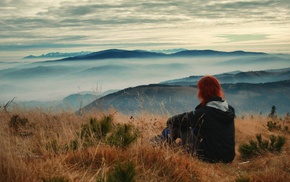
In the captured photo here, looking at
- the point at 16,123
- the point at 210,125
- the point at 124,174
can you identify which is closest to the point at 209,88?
the point at 210,125

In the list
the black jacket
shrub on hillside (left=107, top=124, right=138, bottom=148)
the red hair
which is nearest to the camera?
shrub on hillside (left=107, top=124, right=138, bottom=148)

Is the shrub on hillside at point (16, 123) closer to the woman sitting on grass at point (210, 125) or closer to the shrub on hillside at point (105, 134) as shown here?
the shrub on hillside at point (105, 134)

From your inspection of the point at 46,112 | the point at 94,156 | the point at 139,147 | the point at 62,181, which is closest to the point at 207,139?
the point at 139,147

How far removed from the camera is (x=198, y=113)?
6.23 m

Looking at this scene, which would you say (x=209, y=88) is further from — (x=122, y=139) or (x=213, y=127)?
(x=122, y=139)

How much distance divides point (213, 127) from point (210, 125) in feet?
0.20

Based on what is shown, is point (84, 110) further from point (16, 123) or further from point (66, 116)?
point (16, 123)

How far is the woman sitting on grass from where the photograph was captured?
244 inches

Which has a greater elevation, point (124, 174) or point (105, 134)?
point (124, 174)

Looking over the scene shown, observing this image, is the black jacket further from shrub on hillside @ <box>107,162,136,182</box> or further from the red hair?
shrub on hillside @ <box>107,162,136,182</box>

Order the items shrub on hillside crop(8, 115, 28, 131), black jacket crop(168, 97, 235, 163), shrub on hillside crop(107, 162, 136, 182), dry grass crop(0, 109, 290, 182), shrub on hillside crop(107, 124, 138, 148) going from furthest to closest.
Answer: shrub on hillside crop(8, 115, 28, 131) → black jacket crop(168, 97, 235, 163) → shrub on hillside crop(107, 124, 138, 148) → dry grass crop(0, 109, 290, 182) → shrub on hillside crop(107, 162, 136, 182)

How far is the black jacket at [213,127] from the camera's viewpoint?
6.20 meters

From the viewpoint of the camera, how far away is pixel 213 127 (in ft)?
20.5

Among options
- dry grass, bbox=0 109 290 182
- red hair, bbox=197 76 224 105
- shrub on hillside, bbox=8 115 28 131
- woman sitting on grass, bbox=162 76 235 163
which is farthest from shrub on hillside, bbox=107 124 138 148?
shrub on hillside, bbox=8 115 28 131
